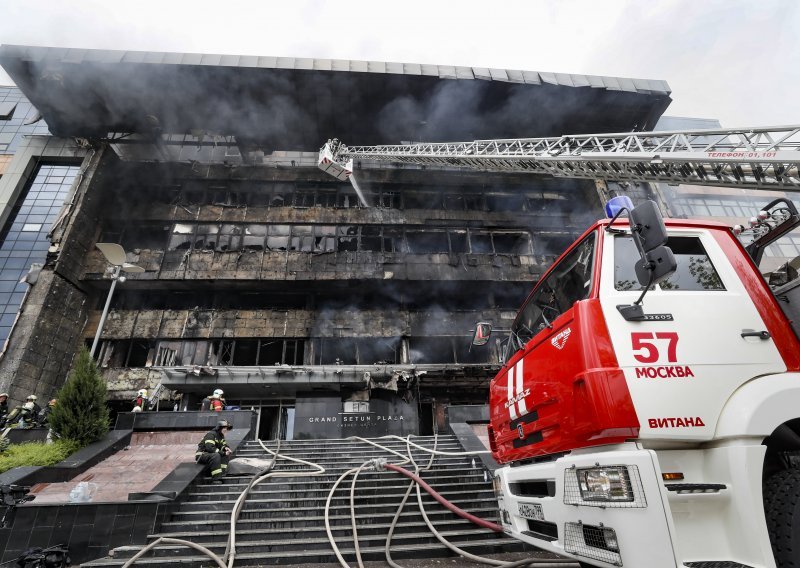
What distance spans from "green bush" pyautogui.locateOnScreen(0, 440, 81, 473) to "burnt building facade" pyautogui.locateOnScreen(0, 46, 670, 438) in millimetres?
9394

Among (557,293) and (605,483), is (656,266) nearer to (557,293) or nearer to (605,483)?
(557,293)

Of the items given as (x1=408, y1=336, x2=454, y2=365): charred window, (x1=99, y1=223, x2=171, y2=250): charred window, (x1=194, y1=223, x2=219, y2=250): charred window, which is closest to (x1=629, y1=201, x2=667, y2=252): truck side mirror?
(x1=408, y1=336, x2=454, y2=365): charred window

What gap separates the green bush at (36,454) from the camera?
7.94 m

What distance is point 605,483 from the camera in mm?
2496

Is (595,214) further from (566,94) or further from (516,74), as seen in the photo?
(516,74)

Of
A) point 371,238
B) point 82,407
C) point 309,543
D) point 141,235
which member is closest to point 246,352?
point 371,238

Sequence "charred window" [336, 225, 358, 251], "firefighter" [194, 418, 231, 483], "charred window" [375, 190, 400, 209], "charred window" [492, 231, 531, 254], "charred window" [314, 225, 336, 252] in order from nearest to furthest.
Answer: "firefighter" [194, 418, 231, 483], "charred window" [314, 225, 336, 252], "charred window" [336, 225, 358, 251], "charred window" [492, 231, 531, 254], "charred window" [375, 190, 400, 209]

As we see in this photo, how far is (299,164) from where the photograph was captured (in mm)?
26641

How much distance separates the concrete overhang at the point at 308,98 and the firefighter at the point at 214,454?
69.0 ft

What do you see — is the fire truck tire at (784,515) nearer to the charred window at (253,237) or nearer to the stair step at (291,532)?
the stair step at (291,532)

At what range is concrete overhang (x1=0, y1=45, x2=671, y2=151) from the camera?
21547mm

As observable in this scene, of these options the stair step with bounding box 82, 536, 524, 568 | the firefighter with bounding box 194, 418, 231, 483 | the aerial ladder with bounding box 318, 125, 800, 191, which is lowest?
the stair step with bounding box 82, 536, 524, 568

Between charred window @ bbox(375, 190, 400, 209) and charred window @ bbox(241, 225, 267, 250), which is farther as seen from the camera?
charred window @ bbox(375, 190, 400, 209)

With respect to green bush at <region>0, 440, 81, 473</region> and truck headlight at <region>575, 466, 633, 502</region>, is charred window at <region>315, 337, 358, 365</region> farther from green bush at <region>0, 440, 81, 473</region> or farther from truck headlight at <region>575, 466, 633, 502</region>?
truck headlight at <region>575, 466, 633, 502</region>
